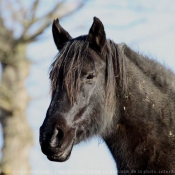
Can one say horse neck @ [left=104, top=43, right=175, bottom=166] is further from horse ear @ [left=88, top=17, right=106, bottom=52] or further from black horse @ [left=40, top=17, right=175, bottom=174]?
horse ear @ [left=88, top=17, right=106, bottom=52]

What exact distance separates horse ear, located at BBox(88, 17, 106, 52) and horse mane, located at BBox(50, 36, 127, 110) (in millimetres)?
68

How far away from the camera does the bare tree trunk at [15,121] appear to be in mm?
14625

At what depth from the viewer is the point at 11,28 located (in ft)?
47.6

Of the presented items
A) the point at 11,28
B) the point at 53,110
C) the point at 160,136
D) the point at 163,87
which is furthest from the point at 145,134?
the point at 11,28

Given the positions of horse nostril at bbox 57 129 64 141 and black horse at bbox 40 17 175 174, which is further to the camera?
black horse at bbox 40 17 175 174

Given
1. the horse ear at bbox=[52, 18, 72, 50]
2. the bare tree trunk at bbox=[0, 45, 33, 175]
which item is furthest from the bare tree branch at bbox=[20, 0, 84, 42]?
the horse ear at bbox=[52, 18, 72, 50]

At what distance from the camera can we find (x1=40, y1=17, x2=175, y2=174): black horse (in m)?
5.77

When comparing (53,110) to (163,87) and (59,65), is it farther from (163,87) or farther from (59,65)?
(163,87)

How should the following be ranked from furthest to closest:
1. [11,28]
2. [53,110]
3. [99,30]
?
[11,28], [99,30], [53,110]

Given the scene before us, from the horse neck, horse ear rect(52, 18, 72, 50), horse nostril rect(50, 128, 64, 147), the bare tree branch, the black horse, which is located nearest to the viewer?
horse nostril rect(50, 128, 64, 147)

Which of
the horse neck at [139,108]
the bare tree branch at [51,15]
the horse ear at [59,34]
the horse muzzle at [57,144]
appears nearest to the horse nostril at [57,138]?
the horse muzzle at [57,144]

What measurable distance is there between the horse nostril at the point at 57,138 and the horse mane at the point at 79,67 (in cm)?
38

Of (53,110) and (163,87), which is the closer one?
(53,110)

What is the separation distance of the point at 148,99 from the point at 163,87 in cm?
24
